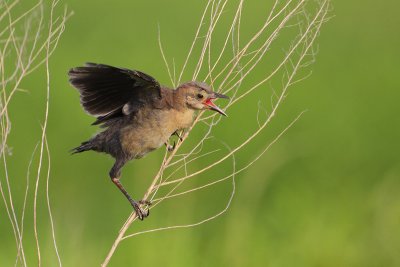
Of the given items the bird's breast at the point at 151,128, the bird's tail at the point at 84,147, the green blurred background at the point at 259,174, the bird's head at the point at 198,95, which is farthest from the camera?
the green blurred background at the point at 259,174

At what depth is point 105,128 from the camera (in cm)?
540

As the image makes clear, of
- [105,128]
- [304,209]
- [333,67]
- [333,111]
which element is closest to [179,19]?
[333,67]

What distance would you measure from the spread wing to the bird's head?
0.57 ft

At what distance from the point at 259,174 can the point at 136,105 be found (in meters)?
2.96

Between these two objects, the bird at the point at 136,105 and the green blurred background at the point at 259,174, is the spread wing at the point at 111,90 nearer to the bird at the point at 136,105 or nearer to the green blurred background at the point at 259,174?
the bird at the point at 136,105

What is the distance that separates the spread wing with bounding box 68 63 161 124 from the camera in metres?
4.85

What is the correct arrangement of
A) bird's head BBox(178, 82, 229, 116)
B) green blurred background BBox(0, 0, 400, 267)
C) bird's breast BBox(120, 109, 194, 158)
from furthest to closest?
green blurred background BBox(0, 0, 400, 267) → bird's breast BBox(120, 109, 194, 158) → bird's head BBox(178, 82, 229, 116)

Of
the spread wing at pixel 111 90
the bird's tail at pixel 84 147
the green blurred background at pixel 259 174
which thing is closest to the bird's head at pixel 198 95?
the spread wing at pixel 111 90

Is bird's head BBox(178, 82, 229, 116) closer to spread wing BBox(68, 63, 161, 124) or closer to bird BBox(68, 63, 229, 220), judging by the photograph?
bird BBox(68, 63, 229, 220)

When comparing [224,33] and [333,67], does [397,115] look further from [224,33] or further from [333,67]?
[224,33]

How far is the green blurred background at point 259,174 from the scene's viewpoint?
309 inches

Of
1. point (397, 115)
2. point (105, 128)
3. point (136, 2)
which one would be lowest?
point (397, 115)

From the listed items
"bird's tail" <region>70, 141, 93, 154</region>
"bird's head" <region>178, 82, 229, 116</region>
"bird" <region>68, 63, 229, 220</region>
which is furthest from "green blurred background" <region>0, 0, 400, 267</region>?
"bird's head" <region>178, 82, 229, 116</region>

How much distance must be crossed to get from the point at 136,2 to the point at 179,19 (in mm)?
1004
